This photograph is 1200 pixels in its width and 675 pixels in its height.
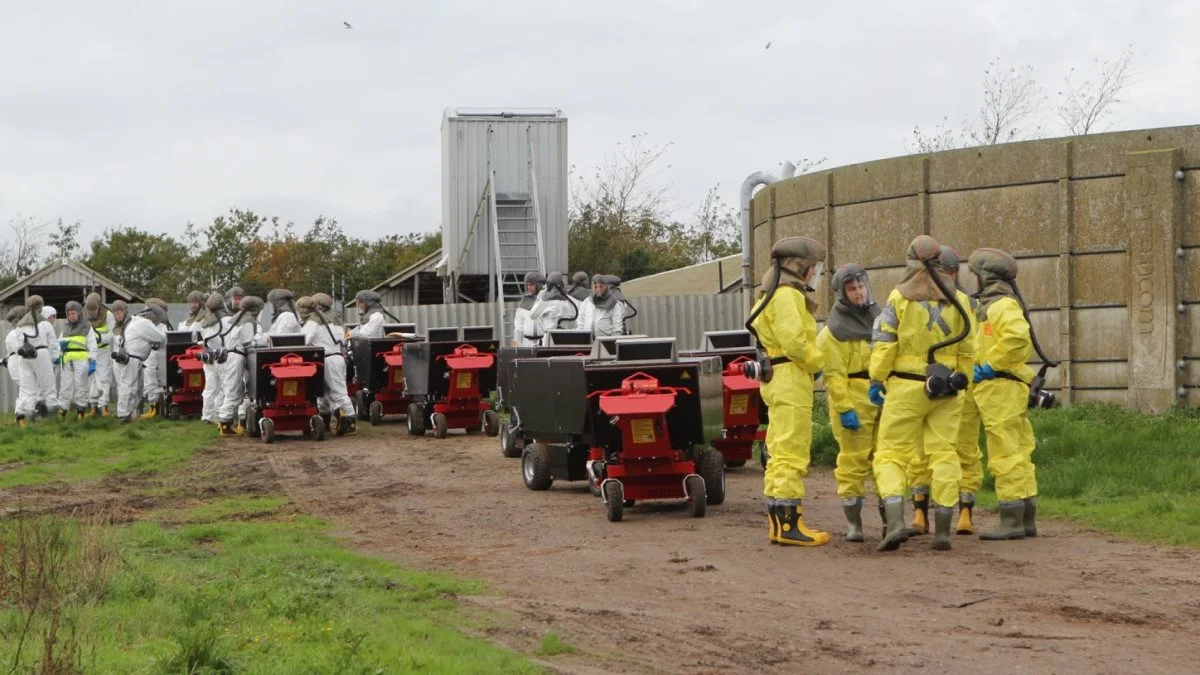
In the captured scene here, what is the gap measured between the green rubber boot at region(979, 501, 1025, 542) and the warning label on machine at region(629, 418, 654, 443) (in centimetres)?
295

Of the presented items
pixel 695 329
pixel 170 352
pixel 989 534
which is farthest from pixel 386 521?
pixel 695 329

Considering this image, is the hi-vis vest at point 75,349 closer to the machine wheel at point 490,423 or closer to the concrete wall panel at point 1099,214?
the machine wheel at point 490,423

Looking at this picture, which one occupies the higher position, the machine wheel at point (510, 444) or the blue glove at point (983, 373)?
the blue glove at point (983, 373)

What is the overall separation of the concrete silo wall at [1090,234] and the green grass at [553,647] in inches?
449

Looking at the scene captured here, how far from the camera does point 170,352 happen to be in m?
27.6

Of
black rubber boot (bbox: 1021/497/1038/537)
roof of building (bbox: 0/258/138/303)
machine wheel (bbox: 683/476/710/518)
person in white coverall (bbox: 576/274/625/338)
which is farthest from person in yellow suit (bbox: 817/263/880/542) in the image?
roof of building (bbox: 0/258/138/303)

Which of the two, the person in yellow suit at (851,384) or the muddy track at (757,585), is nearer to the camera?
the muddy track at (757,585)

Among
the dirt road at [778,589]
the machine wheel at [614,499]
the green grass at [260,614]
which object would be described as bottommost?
the dirt road at [778,589]

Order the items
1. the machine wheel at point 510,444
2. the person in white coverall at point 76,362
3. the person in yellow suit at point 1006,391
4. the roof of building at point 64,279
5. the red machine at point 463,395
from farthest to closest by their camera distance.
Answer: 1. the roof of building at point 64,279
2. the person in white coverall at point 76,362
3. the red machine at point 463,395
4. the machine wheel at point 510,444
5. the person in yellow suit at point 1006,391

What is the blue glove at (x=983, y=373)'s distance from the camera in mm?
12094

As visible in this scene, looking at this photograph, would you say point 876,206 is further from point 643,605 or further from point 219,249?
point 219,249

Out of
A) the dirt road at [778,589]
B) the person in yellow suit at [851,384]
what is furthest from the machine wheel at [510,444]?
the person in yellow suit at [851,384]

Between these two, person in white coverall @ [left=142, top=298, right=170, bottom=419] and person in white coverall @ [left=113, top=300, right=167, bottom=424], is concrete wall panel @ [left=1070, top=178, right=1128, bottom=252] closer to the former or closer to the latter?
person in white coverall @ [left=113, top=300, right=167, bottom=424]

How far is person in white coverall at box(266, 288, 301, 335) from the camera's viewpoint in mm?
25484
